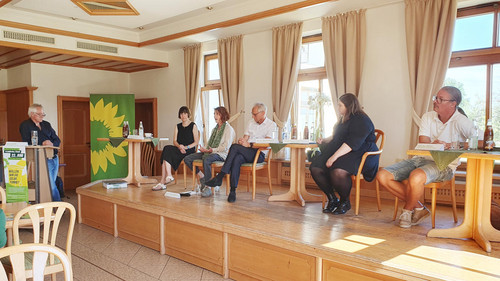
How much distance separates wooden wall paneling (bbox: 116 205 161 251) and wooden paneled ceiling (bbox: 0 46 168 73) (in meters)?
3.56

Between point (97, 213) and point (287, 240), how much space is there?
122 inches

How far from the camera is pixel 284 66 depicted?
19.4 ft

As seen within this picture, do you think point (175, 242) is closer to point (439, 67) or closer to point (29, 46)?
point (439, 67)

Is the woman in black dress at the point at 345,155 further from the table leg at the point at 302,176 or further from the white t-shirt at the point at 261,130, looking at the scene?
the white t-shirt at the point at 261,130

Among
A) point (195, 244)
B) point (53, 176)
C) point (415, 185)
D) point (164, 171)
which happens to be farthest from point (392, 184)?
point (53, 176)

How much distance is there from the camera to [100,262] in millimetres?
3703

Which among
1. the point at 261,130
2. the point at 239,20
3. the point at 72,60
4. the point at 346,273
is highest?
the point at 239,20

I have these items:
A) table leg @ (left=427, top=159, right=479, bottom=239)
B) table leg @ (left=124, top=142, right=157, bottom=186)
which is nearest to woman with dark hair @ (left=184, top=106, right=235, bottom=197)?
table leg @ (left=124, top=142, right=157, bottom=186)

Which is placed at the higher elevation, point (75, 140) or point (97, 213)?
point (75, 140)

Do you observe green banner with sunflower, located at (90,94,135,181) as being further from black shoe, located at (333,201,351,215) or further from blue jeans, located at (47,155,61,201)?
black shoe, located at (333,201,351,215)

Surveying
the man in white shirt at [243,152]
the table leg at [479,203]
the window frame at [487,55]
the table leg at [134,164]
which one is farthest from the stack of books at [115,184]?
the window frame at [487,55]

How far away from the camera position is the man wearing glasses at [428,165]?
123 inches

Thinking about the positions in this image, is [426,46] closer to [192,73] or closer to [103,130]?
[192,73]

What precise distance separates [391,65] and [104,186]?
425cm
